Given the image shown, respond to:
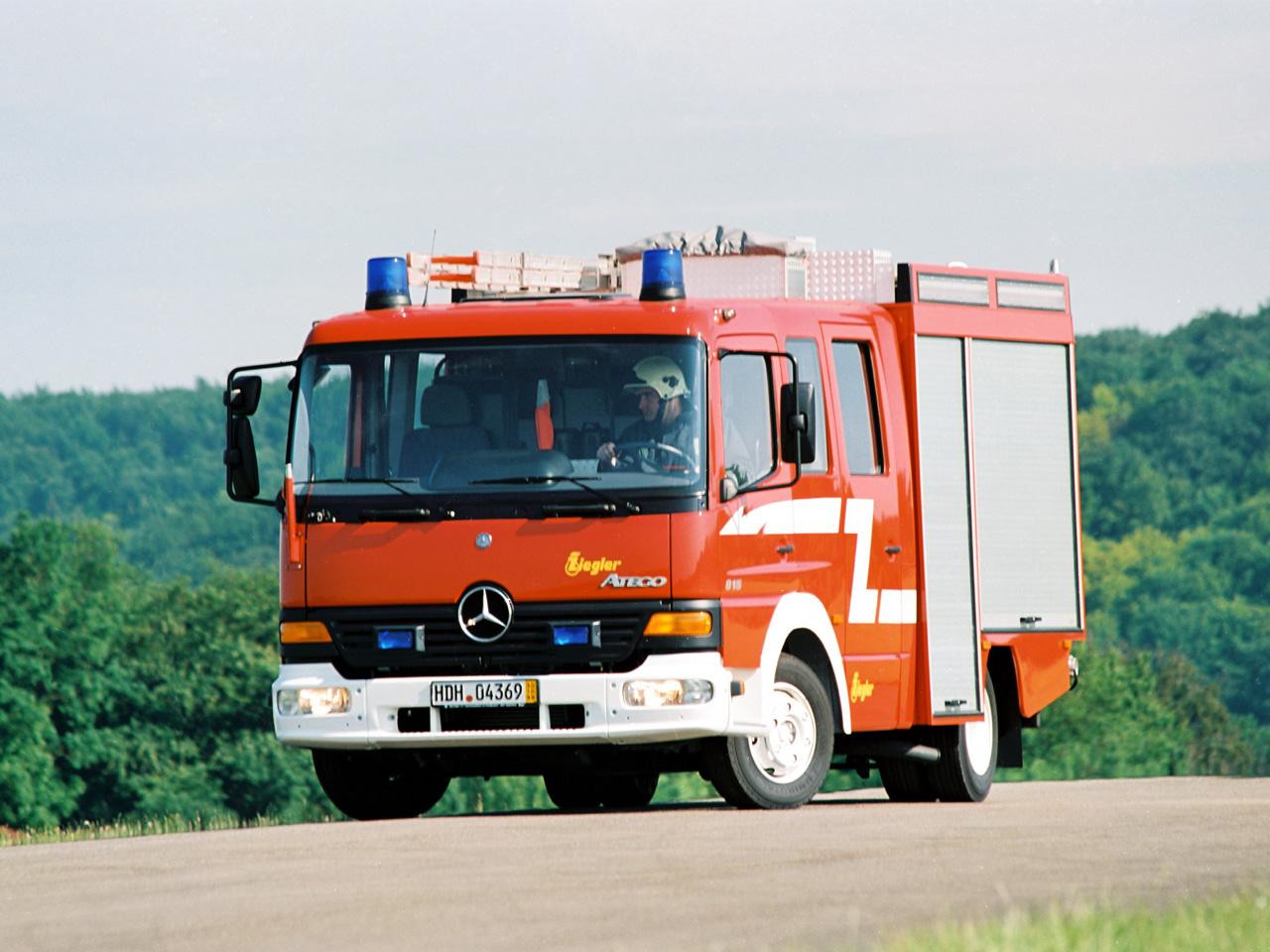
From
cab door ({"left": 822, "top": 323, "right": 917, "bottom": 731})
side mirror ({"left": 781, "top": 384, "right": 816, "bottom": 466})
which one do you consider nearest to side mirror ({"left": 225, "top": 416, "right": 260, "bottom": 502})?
side mirror ({"left": 781, "top": 384, "right": 816, "bottom": 466})

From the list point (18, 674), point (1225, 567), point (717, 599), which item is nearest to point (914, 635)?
point (717, 599)

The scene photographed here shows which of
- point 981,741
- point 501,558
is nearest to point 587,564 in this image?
point 501,558

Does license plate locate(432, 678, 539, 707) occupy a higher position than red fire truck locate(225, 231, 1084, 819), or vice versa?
red fire truck locate(225, 231, 1084, 819)

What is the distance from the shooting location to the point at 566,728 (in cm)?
1500

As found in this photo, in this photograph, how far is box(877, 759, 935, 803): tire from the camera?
1831 cm

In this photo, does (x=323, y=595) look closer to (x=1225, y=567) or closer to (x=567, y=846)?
(x=567, y=846)

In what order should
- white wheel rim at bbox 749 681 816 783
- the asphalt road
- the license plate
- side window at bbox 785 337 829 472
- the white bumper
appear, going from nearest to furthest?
the asphalt road → the white bumper → the license plate → white wheel rim at bbox 749 681 816 783 → side window at bbox 785 337 829 472

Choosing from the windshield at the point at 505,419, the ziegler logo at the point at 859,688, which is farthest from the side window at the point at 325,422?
the ziegler logo at the point at 859,688

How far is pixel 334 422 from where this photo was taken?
15.6 metres

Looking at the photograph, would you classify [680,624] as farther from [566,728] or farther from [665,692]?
[566,728]

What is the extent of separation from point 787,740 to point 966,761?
8.74ft

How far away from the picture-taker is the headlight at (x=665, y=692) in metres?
14.9

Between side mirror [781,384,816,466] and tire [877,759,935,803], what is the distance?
11.7 feet

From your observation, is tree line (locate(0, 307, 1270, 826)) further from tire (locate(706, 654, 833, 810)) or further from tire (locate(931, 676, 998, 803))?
tire (locate(706, 654, 833, 810))
